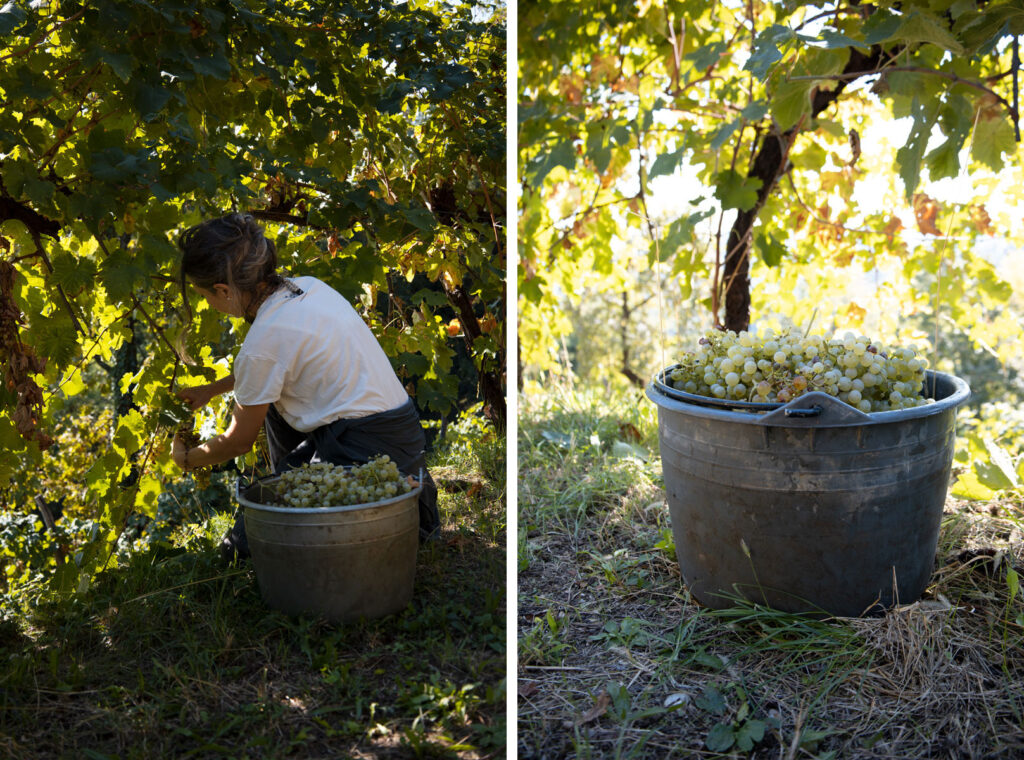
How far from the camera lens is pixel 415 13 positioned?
1.21m

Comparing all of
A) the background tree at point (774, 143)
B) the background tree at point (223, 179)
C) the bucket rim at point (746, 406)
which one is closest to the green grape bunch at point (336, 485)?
the background tree at point (223, 179)

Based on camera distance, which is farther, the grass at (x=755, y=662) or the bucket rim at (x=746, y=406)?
the bucket rim at (x=746, y=406)

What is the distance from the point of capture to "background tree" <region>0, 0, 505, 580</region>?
3.62 ft

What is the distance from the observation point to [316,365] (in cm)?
102

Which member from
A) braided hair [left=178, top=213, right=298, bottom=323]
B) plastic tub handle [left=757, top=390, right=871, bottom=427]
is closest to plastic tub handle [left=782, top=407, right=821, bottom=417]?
plastic tub handle [left=757, top=390, right=871, bottom=427]

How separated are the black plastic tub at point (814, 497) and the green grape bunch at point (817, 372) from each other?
7cm

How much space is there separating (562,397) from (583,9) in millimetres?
1636

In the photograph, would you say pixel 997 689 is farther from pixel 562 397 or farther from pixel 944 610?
pixel 562 397

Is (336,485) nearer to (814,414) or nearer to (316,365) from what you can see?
(316,365)

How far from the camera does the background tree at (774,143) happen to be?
1.86 m

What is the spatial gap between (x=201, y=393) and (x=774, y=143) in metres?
2.33

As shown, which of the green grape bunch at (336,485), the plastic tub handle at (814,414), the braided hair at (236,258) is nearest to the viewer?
the green grape bunch at (336,485)

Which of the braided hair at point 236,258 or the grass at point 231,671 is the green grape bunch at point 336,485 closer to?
the grass at point 231,671

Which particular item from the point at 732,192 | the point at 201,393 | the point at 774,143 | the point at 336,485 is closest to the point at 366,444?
the point at 336,485
